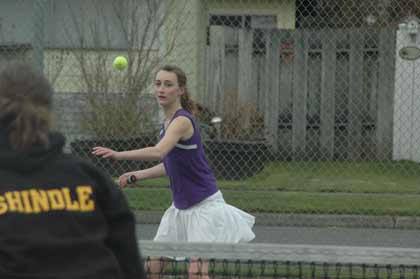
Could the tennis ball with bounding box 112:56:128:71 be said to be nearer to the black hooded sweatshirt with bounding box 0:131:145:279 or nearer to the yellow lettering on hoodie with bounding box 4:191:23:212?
the black hooded sweatshirt with bounding box 0:131:145:279

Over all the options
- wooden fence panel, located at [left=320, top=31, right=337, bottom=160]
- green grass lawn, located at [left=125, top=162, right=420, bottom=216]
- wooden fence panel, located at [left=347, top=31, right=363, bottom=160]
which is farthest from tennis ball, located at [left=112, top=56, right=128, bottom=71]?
wooden fence panel, located at [left=347, top=31, right=363, bottom=160]

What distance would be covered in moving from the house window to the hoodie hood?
33.4ft

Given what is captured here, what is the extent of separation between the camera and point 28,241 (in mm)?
2830

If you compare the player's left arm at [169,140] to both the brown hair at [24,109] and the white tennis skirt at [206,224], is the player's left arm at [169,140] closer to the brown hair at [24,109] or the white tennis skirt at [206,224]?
the white tennis skirt at [206,224]

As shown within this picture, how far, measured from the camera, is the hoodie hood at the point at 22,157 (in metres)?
2.87

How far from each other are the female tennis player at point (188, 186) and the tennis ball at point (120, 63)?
4.49m

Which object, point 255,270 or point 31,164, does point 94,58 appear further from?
point 31,164

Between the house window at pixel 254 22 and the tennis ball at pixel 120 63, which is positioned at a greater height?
the house window at pixel 254 22

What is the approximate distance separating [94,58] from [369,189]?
3.50 m

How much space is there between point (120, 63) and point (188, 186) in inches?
190

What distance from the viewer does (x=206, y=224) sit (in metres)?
6.02

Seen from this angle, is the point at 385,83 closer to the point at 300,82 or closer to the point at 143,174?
the point at 300,82

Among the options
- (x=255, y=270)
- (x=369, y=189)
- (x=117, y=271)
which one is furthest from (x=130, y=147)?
(x=117, y=271)

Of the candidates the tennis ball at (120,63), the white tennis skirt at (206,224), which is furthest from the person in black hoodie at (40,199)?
the tennis ball at (120,63)
